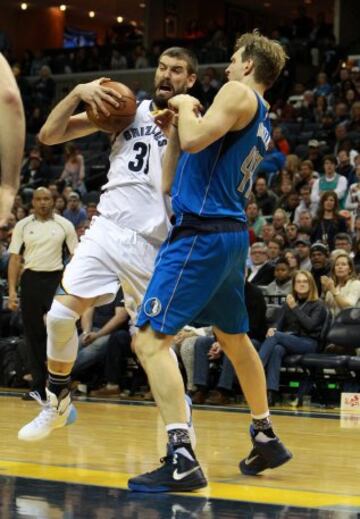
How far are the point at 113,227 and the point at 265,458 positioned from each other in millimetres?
1456

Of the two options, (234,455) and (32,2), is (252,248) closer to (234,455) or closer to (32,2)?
(234,455)

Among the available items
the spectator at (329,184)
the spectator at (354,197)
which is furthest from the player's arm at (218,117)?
the spectator at (329,184)

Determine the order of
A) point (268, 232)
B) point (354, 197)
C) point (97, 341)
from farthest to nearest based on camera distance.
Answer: point (354, 197)
point (268, 232)
point (97, 341)

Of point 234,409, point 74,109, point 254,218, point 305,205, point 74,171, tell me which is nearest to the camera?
point 74,109

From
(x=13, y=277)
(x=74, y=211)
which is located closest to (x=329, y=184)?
(x=74, y=211)

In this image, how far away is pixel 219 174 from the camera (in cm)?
484

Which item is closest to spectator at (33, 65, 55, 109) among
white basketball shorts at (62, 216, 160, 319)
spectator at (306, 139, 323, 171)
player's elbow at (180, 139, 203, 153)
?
spectator at (306, 139, 323, 171)

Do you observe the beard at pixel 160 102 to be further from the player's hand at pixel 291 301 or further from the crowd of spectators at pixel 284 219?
the player's hand at pixel 291 301

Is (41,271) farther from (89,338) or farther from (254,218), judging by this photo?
(254,218)

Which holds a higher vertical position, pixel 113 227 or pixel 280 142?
pixel 113 227

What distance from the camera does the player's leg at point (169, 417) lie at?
456cm

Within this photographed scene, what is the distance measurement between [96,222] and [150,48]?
22.4 m

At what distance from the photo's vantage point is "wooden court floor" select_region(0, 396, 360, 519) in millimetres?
4641

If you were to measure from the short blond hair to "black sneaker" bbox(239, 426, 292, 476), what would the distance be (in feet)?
5.51
